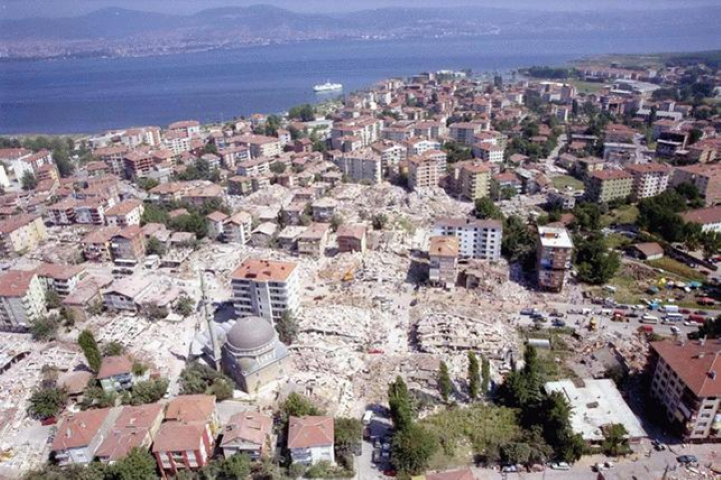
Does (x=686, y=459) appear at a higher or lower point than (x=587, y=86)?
lower

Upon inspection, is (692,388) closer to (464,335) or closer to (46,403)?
(464,335)

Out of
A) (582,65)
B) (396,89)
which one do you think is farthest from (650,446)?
(582,65)

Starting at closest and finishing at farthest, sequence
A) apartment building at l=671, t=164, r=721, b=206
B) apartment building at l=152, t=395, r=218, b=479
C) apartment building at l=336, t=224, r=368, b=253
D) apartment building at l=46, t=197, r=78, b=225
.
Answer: apartment building at l=152, t=395, r=218, b=479 < apartment building at l=336, t=224, r=368, b=253 < apartment building at l=46, t=197, r=78, b=225 < apartment building at l=671, t=164, r=721, b=206

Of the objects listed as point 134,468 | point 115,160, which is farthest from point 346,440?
point 115,160

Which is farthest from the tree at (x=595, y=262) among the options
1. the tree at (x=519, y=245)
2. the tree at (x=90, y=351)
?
the tree at (x=90, y=351)

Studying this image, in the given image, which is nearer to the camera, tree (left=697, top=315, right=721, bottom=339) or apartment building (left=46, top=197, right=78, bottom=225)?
tree (left=697, top=315, right=721, bottom=339)

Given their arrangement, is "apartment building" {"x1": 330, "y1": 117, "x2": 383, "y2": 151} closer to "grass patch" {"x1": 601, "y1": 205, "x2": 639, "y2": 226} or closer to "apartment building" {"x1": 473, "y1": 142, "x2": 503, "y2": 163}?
"apartment building" {"x1": 473, "y1": 142, "x2": 503, "y2": 163}

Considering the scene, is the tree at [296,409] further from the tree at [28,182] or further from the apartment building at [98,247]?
the tree at [28,182]

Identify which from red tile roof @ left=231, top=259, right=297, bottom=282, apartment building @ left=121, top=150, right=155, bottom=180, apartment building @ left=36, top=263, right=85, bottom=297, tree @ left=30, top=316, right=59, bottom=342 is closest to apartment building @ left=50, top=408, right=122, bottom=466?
red tile roof @ left=231, top=259, right=297, bottom=282
